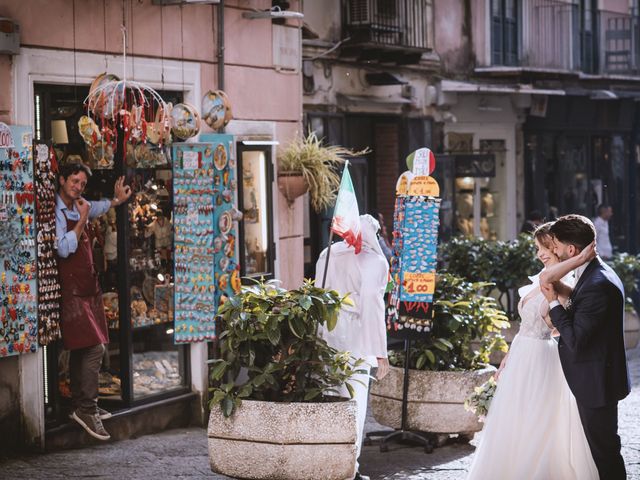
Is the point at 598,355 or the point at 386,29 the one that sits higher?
the point at 386,29

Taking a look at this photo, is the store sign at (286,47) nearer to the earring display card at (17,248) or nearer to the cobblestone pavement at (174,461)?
the earring display card at (17,248)

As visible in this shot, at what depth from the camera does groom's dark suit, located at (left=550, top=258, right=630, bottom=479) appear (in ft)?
24.4

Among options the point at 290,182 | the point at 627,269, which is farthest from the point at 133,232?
the point at 627,269

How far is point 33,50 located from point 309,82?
25.1 ft

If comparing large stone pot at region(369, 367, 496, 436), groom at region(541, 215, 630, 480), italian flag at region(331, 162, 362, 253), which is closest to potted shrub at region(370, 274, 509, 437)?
large stone pot at region(369, 367, 496, 436)

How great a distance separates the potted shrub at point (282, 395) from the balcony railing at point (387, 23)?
9394 millimetres

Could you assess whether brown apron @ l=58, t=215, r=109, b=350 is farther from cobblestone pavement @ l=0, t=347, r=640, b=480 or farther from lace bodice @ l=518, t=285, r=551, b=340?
lace bodice @ l=518, t=285, r=551, b=340

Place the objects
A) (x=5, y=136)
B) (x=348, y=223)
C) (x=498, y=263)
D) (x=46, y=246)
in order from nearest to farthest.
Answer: (x=5, y=136), (x=348, y=223), (x=46, y=246), (x=498, y=263)

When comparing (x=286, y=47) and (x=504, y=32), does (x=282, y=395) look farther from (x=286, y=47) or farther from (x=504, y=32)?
(x=504, y=32)

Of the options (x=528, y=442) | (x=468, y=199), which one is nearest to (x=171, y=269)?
(x=528, y=442)

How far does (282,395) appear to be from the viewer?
8.41 meters

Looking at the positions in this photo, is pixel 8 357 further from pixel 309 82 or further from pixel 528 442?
pixel 309 82

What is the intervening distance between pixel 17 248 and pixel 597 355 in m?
4.24

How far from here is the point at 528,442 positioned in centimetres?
830
